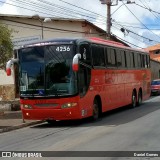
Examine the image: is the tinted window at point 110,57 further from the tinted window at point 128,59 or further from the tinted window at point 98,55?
the tinted window at point 128,59

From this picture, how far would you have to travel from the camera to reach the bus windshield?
1566cm

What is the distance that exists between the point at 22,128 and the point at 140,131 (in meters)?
5.42

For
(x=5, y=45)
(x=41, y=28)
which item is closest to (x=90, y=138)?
(x=5, y=45)

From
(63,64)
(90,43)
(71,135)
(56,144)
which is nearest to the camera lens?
(56,144)

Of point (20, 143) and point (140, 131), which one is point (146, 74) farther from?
point (20, 143)

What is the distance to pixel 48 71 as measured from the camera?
15.9 meters

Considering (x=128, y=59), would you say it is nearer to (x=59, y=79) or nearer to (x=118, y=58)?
(x=118, y=58)

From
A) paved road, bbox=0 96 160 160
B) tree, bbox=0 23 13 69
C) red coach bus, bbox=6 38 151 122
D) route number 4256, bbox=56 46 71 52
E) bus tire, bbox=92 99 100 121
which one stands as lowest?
paved road, bbox=0 96 160 160

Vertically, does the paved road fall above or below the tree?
below

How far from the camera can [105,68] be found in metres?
19.1

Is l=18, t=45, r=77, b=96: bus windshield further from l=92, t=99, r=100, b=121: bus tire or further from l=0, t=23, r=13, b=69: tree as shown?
l=0, t=23, r=13, b=69: tree

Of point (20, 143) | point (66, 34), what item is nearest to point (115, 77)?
point (20, 143)

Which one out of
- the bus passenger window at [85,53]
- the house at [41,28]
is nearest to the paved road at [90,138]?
the bus passenger window at [85,53]

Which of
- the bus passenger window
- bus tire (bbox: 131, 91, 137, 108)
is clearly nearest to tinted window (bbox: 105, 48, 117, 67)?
the bus passenger window
